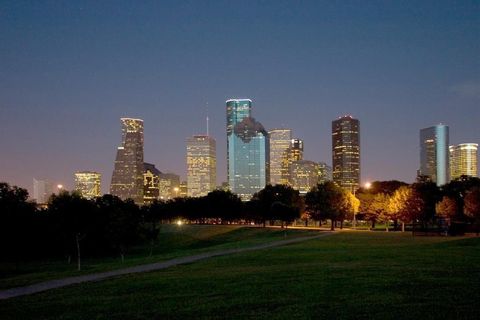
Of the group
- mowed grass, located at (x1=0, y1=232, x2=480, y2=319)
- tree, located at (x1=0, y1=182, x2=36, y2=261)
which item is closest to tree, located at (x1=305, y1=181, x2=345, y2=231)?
tree, located at (x1=0, y1=182, x2=36, y2=261)

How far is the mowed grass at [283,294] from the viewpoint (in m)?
13.6

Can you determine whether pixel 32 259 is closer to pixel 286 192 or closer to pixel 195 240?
pixel 195 240

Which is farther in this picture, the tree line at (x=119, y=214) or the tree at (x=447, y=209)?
the tree at (x=447, y=209)

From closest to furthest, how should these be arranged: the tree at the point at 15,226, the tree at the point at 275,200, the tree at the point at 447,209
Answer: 1. the tree at the point at 15,226
2. the tree at the point at 447,209
3. the tree at the point at 275,200

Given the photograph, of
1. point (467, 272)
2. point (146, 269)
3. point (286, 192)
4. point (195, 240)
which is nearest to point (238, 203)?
point (286, 192)

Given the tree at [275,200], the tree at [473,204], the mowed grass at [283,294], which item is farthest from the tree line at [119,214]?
the mowed grass at [283,294]

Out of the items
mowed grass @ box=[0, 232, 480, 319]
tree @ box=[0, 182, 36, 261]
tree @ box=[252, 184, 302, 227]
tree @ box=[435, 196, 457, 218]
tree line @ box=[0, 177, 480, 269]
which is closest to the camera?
mowed grass @ box=[0, 232, 480, 319]

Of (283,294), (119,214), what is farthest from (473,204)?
(283,294)

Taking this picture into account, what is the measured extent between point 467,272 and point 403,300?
22.7ft

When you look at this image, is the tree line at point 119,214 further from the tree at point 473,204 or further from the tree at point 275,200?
the tree at point 275,200

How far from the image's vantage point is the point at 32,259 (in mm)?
69812

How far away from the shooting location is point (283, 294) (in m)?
16.5

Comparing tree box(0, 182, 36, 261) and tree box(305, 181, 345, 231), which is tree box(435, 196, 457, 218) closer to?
tree box(305, 181, 345, 231)

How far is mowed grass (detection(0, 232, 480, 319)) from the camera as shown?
44.7 feet
